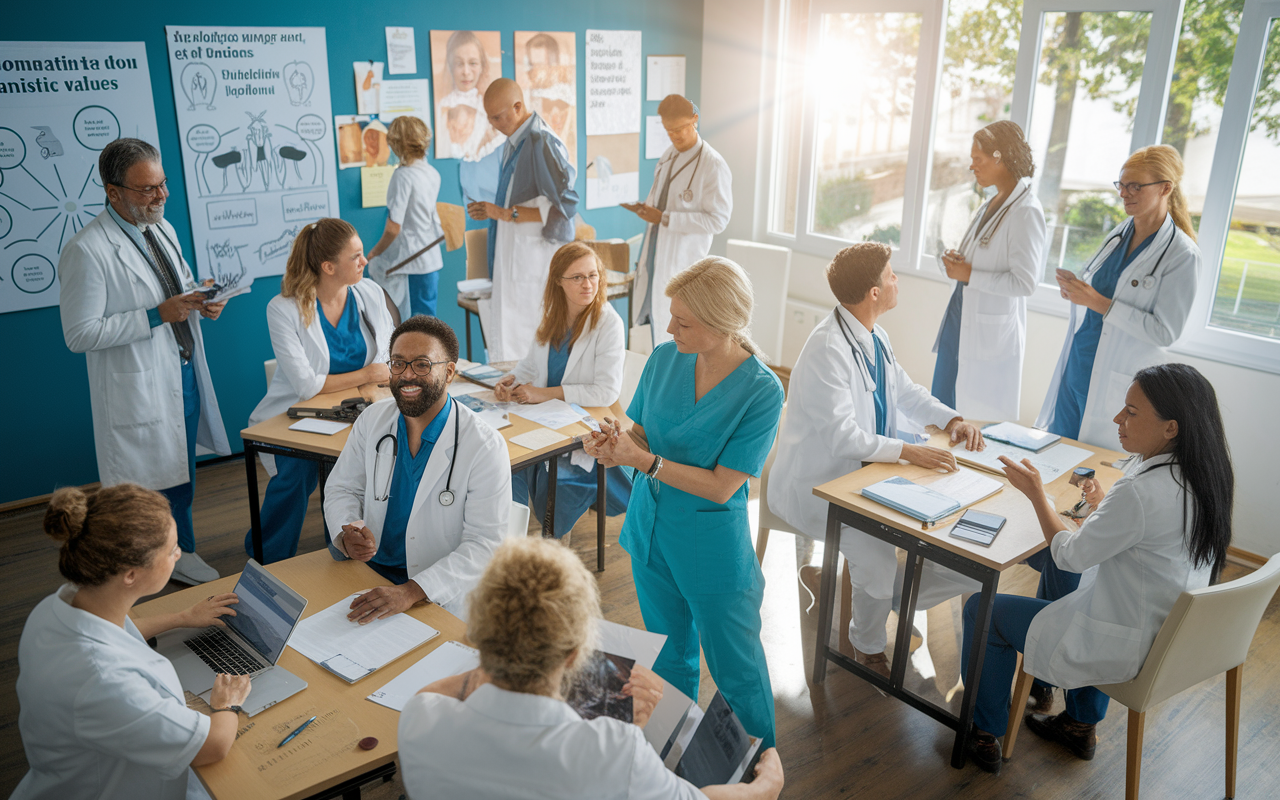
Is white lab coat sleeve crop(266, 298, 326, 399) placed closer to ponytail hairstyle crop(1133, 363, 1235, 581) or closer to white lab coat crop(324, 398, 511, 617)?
white lab coat crop(324, 398, 511, 617)

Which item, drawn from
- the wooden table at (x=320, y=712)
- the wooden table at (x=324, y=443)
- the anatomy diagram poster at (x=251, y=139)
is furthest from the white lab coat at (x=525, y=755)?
the anatomy diagram poster at (x=251, y=139)

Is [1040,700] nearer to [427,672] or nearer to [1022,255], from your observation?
[1022,255]

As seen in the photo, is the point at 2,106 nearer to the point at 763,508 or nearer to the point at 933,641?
the point at 763,508

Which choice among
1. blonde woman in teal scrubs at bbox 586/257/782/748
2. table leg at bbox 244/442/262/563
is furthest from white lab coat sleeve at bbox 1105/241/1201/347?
table leg at bbox 244/442/262/563

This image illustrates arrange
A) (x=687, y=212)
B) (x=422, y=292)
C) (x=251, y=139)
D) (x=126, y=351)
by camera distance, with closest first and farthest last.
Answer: (x=126, y=351), (x=251, y=139), (x=422, y=292), (x=687, y=212)

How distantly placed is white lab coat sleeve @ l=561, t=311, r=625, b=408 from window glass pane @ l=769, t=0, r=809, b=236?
11.2 ft

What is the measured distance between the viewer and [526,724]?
1.37 m

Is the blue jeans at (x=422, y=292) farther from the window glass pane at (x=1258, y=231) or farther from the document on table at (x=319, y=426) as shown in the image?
the window glass pane at (x=1258, y=231)

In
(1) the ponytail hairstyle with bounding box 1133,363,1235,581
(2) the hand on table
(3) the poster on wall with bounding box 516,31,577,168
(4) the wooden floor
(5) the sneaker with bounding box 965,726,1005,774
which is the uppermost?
(3) the poster on wall with bounding box 516,31,577,168

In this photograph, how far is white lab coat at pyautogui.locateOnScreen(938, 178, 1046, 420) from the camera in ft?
13.5

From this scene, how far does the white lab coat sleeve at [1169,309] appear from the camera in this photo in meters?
3.65

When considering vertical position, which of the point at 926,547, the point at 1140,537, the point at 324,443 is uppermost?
the point at 1140,537

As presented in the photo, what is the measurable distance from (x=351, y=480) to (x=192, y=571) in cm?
172

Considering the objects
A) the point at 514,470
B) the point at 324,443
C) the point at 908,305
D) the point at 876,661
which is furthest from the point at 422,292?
the point at 876,661
